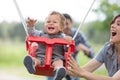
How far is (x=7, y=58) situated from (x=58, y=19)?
1977 cm

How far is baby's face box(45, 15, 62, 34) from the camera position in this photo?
19.9 feet

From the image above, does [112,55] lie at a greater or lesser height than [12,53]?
greater

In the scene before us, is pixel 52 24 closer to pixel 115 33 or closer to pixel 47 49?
pixel 47 49

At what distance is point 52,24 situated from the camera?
19.9 ft

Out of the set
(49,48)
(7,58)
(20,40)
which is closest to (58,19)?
(49,48)

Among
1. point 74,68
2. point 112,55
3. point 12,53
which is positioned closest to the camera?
point 74,68

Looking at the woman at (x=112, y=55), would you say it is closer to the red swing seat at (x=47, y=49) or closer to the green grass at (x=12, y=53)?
the red swing seat at (x=47, y=49)

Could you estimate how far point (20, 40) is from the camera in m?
27.7

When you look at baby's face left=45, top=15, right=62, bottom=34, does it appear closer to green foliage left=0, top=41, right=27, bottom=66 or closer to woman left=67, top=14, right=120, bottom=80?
woman left=67, top=14, right=120, bottom=80

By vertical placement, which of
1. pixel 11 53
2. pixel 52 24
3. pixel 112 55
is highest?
pixel 52 24

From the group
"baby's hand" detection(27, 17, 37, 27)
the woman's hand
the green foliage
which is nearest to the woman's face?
the woman's hand

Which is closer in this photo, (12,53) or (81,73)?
(81,73)

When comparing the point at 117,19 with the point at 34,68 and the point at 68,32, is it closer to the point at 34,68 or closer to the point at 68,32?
the point at 34,68

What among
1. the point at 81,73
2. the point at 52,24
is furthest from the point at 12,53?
the point at 81,73
